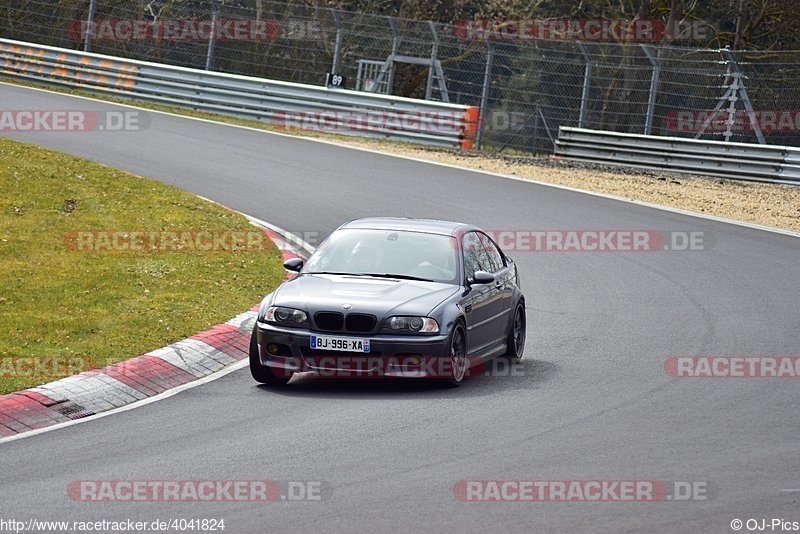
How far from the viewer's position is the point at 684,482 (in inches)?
287

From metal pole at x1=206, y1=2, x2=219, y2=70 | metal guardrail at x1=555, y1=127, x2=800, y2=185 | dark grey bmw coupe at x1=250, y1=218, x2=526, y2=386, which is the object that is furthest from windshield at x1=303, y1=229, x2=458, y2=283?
metal pole at x1=206, y1=2, x2=219, y2=70

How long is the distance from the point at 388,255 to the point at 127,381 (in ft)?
8.64

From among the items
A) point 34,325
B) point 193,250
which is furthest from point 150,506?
point 193,250

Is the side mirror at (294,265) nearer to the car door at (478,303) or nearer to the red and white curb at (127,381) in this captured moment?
the red and white curb at (127,381)

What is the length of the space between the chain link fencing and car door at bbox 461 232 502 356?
15.6m

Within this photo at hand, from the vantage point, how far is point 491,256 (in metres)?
12.0

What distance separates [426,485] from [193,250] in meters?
8.71

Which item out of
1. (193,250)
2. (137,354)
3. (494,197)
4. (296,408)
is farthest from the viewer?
(494,197)

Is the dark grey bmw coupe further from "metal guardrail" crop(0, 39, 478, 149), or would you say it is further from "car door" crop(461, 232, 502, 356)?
"metal guardrail" crop(0, 39, 478, 149)

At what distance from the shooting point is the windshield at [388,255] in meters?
11.0

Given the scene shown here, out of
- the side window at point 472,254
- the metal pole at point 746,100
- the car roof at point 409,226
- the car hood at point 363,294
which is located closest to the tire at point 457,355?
the car hood at point 363,294

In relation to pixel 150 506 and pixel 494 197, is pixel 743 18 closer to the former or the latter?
pixel 494 197

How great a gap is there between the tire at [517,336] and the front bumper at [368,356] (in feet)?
5.88

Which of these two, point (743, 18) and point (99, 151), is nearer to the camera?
point (99, 151)
